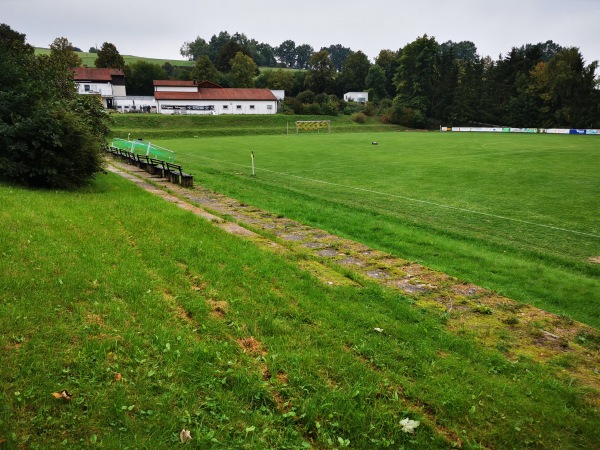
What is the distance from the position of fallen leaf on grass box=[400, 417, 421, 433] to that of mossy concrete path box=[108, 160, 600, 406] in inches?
71.5

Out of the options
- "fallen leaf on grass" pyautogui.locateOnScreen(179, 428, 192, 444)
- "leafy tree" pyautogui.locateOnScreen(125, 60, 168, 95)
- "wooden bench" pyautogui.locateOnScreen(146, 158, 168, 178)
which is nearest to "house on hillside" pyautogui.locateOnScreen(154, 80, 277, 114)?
"leafy tree" pyautogui.locateOnScreen(125, 60, 168, 95)

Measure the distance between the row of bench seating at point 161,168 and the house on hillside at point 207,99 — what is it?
5878cm

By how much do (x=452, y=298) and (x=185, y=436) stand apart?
14.4ft

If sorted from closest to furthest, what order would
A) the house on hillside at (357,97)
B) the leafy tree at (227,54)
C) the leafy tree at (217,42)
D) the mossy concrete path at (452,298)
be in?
1. the mossy concrete path at (452,298)
2. the house on hillside at (357,97)
3. the leafy tree at (227,54)
4. the leafy tree at (217,42)

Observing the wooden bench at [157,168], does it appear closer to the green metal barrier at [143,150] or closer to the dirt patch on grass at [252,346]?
the green metal barrier at [143,150]

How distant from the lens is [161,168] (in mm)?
18047

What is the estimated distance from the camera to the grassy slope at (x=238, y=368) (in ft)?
10.9

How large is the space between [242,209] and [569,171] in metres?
20.0

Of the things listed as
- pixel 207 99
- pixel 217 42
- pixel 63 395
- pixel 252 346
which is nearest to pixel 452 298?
pixel 252 346

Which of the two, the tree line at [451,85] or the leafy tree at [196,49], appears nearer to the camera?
the tree line at [451,85]

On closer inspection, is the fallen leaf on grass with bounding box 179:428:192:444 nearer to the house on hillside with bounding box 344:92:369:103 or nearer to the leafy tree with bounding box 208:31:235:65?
the house on hillside with bounding box 344:92:369:103

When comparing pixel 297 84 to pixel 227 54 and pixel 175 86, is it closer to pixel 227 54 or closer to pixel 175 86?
pixel 227 54

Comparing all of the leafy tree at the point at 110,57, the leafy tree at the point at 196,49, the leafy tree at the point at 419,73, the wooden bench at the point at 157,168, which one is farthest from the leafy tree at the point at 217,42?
the wooden bench at the point at 157,168

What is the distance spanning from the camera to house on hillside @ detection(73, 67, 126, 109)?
81.6 meters
